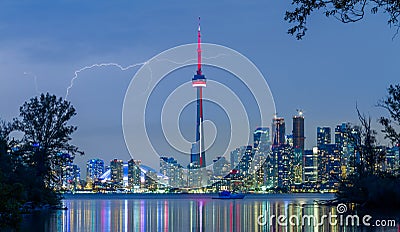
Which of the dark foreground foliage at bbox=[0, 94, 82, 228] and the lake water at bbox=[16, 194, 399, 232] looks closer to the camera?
the lake water at bbox=[16, 194, 399, 232]

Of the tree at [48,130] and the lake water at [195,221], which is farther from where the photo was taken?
the tree at [48,130]

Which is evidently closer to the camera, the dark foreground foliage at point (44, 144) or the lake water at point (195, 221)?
the lake water at point (195, 221)

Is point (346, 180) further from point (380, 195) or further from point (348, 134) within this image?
point (380, 195)

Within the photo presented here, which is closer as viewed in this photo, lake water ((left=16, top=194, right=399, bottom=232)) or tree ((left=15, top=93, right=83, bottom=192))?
lake water ((left=16, top=194, right=399, bottom=232))

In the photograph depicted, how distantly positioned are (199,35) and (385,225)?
508ft

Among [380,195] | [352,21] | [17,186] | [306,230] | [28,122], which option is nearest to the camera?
[352,21]

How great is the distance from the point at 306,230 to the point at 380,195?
24.0m

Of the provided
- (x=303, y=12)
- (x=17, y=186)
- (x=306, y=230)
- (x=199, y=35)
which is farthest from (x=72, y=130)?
(x=199, y=35)

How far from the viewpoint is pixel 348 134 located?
72375mm

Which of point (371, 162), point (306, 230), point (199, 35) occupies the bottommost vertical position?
point (306, 230)

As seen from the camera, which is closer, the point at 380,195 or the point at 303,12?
the point at 303,12

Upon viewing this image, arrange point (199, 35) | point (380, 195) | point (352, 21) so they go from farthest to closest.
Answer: point (199, 35), point (380, 195), point (352, 21)

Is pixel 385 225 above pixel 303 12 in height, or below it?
below

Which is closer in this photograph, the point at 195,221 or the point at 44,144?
the point at 195,221
